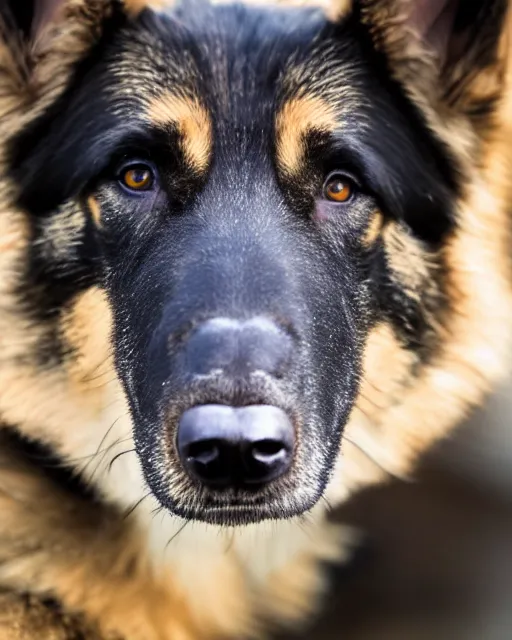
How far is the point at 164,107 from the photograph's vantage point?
102 inches

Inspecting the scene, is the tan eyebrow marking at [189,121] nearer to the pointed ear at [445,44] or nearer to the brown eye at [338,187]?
the brown eye at [338,187]

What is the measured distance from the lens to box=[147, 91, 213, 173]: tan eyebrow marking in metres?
2.57

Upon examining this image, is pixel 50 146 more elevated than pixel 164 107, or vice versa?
pixel 164 107

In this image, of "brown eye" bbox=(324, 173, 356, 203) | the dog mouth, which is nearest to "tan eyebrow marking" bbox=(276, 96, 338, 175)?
"brown eye" bbox=(324, 173, 356, 203)

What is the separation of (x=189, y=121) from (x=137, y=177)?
0.72 ft

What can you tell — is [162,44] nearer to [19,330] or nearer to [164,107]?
[164,107]

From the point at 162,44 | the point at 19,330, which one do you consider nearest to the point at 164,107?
the point at 162,44

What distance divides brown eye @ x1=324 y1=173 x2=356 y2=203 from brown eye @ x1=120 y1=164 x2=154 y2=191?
501mm

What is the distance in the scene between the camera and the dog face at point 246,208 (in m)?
2.38

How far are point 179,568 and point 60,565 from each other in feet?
1.26

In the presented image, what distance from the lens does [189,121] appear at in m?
2.57

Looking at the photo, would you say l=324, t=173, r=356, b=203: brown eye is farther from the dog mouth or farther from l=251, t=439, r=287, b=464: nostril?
l=251, t=439, r=287, b=464: nostril

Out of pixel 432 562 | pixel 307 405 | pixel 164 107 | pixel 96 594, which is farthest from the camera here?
pixel 432 562

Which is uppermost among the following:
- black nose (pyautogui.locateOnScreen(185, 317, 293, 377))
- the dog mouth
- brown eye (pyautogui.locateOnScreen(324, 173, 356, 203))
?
brown eye (pyautogui.locateOnScreen(324, 173, 356, 203))
